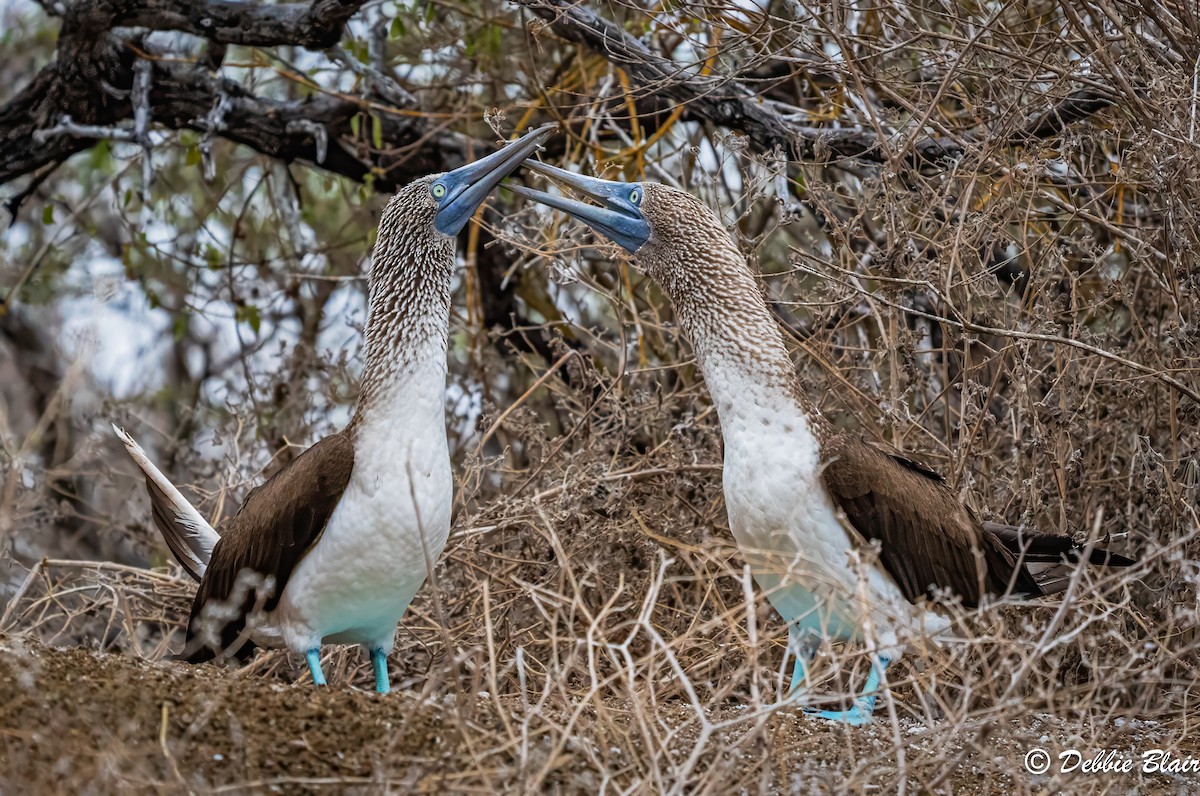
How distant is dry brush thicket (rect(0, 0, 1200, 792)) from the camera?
12.2 ft

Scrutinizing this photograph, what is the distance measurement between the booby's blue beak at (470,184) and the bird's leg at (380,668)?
4.64ft

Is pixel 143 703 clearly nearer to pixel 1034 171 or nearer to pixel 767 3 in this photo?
pixel 1034 171

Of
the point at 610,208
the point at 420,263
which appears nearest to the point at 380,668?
the point at 420,263

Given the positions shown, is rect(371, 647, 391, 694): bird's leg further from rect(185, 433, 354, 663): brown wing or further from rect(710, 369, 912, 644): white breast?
rect(710, 369, 912, 644): white breast

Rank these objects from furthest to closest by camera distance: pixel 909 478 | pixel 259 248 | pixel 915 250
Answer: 1. pixel 259 248
2. pixel 915 250
3. pixel 909 478

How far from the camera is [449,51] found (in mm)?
7609

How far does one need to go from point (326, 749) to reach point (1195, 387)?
305cm

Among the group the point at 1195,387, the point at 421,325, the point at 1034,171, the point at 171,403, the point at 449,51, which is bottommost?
the point at 171,403

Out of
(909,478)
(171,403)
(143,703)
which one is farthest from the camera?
(171,403)

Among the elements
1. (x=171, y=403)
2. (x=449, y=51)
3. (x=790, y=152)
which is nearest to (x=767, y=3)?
(x=790, y=152)

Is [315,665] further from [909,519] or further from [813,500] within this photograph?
[909,519]

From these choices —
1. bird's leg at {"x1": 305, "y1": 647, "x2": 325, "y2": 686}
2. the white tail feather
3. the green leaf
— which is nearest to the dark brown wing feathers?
bird's leg at {"x1": 305, "y1": 647, "x2": 325, "y2": 686}

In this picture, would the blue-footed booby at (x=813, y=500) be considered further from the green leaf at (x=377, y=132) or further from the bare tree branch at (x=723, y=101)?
the green leaf at (x=377, y=132)

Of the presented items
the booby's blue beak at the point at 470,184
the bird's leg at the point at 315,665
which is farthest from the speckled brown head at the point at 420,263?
the bird's leg at the point at 315,665
